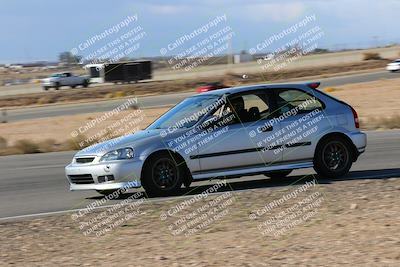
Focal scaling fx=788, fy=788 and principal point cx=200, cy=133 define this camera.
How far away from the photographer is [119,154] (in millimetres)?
10992

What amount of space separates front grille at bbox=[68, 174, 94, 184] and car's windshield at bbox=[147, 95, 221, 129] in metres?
1.27

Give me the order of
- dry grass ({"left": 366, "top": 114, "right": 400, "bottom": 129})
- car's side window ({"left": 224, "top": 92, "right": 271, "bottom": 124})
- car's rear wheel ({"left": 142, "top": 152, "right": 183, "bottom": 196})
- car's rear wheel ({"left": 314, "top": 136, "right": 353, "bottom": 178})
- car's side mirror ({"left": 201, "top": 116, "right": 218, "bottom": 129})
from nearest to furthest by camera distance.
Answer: car's rear wheel ({"left": 142, "top": 152, "right": 183, "bottom": 196}) < car's side mirror ({"left": 201, "top": 116, "right": 218, "bottom": 129}) < car's side window ({"left": 224, "top": 92, "right": 271, "bottom": 124}) < car's rear wheel ({"left": 314, "top": 136, "right": 353, "bottom": 178}) < dry grass ({"left": 366, "top": 114, "right": 400, "bottom": 129})

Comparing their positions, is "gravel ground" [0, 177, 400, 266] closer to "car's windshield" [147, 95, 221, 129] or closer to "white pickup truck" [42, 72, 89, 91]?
"car's windshield" [147, 95, 221, 129]

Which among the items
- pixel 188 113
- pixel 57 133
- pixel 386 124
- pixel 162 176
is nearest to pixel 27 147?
pixel 57 133

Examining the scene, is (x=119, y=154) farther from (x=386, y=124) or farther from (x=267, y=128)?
(x=386, y=124)

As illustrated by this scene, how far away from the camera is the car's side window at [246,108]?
11609 mm

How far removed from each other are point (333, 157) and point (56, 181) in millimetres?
4988

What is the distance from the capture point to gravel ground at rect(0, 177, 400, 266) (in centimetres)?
687

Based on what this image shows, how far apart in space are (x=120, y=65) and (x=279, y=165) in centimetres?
6215

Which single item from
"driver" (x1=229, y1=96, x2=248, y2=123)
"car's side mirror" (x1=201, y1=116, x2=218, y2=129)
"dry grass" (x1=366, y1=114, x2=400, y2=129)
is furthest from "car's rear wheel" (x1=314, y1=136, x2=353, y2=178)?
"dry grass" (x1=366, y1=114, x2=400, y2=129)

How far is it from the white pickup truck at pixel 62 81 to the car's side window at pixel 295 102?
204ft

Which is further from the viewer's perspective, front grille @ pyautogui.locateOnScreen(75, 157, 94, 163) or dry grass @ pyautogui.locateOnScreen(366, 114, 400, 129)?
dry grass @ pyautogui.locateOnScreen(366, 114, 400, 129)

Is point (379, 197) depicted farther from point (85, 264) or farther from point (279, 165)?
point (85, 264)

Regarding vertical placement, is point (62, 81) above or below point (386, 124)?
above
